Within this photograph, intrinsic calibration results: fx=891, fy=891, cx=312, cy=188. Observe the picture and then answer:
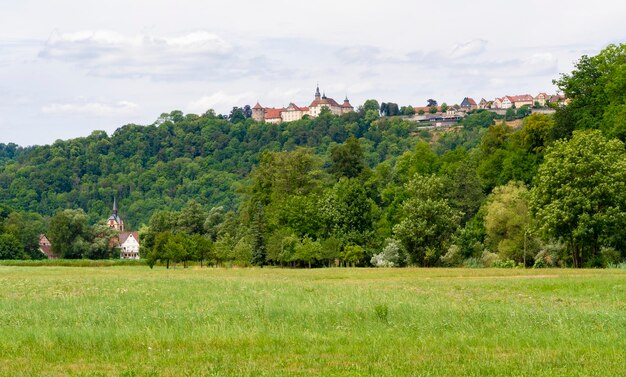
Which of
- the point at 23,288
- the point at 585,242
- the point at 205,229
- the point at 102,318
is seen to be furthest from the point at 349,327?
the point at 205,229

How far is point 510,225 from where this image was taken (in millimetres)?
78375

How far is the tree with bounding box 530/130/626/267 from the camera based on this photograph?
196 ft

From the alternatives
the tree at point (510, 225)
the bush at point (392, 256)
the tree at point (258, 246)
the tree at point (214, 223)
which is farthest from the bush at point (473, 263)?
the tree at point (214, 223)

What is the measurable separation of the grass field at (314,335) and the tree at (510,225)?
44227 millimetres

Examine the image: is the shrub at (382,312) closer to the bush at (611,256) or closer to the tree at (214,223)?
the bush at (611,256)

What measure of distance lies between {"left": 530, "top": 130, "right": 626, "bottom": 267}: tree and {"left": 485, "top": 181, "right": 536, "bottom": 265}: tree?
994 centimetres

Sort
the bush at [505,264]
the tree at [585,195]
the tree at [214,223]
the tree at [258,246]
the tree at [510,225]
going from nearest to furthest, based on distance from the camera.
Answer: the tree at [585,195]
the bush at [505,264]
the tree at [510,225]
the tree at [258,246]
the tree at [214,223]

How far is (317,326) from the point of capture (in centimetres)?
2264

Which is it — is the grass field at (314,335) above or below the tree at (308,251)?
above

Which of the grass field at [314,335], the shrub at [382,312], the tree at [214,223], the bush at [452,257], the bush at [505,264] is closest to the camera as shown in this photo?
the grass field at [314,335]

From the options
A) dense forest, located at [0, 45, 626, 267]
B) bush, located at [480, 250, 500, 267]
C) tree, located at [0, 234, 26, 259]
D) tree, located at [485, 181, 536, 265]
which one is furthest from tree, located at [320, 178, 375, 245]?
tree, located at [0, 234, 26, 259]

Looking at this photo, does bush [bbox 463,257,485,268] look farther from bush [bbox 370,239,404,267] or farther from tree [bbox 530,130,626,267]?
tree [bbox 530,130,626,267]

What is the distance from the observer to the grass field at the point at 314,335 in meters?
17.2

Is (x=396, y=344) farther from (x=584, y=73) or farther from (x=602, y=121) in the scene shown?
(x=584, y=73)
